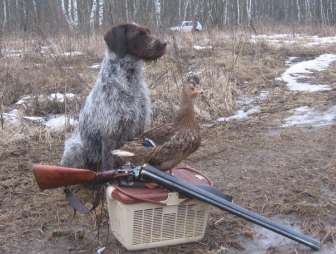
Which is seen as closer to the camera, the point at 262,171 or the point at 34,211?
the point at 34,211

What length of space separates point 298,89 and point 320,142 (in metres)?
3.84

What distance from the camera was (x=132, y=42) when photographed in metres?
4.39

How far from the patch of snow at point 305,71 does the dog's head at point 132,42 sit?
559cm

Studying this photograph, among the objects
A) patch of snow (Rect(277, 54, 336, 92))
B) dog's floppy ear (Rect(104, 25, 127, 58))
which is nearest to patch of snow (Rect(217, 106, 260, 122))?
patch of snow (Rect(277, 54, 336, 92))

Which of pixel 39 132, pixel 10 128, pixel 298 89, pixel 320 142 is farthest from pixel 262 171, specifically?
pixel 298 89

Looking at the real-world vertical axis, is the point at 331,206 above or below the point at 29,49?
below

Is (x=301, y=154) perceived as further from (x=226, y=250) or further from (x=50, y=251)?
(x=50, y=251)

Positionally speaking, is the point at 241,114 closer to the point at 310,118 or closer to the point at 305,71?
the point at 310,118

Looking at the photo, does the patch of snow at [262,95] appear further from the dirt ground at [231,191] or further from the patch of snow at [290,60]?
the patch of snow at [290,60]

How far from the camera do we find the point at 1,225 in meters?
3.76

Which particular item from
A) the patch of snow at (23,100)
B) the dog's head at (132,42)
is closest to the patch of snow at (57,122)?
the patch of snow at (23,100)

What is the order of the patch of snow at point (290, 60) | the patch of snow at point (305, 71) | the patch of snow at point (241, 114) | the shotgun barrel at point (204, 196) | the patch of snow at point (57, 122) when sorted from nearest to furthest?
the shotgun barrel at point (204, 196)
the patch of snow at point (57, 122)
the patch of snow at point (241, 114)
the patch of snow at point (305, 71)
the patch of snow at point (290, 60)

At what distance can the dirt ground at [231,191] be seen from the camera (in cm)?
332

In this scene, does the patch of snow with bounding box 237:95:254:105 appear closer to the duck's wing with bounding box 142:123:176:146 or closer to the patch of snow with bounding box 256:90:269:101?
the patch of snow with bounding box 256:90:269:101
